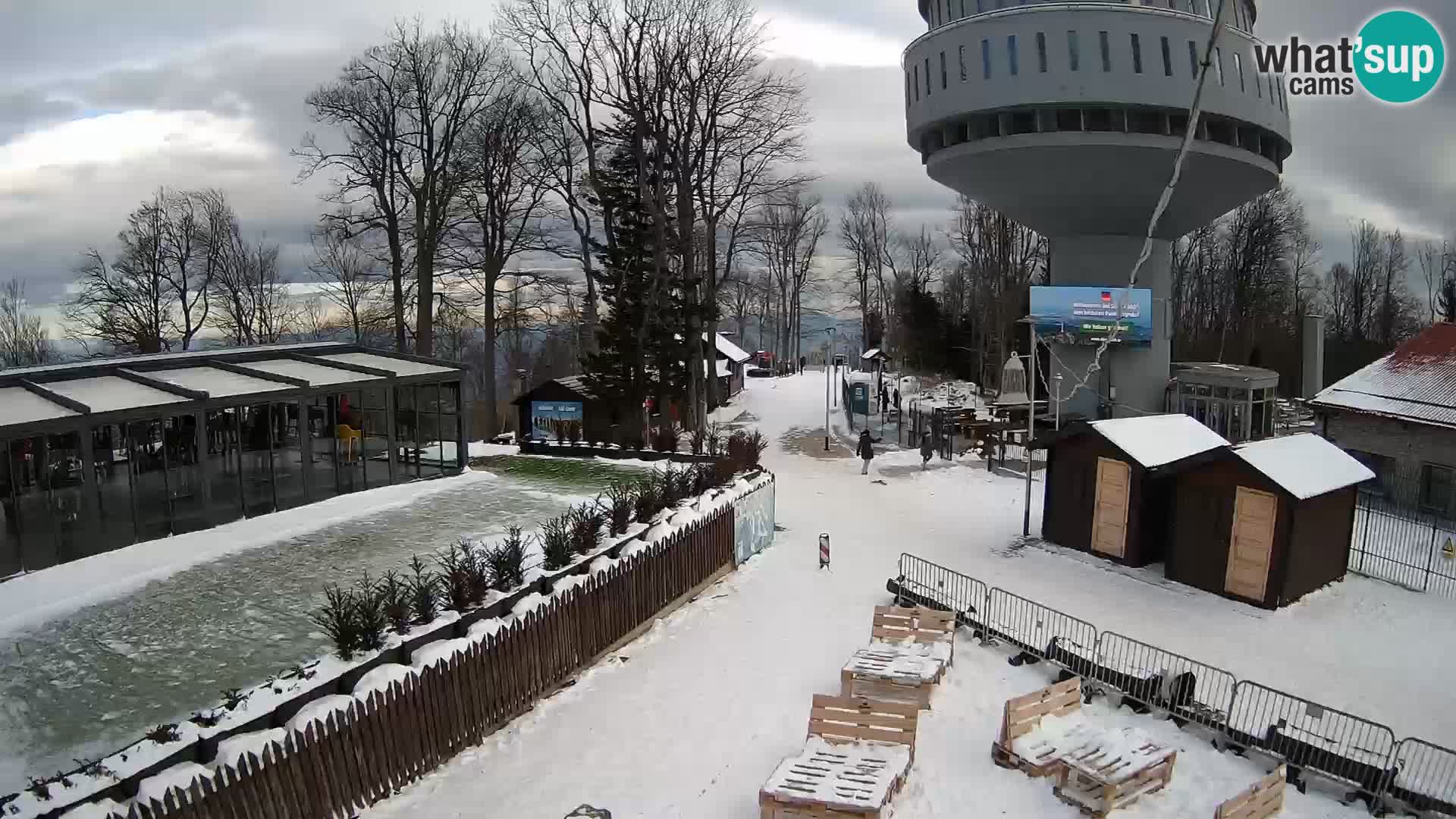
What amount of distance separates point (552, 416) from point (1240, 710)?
22676 millimetres

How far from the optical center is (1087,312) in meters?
32.6

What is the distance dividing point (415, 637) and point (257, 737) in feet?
7.84

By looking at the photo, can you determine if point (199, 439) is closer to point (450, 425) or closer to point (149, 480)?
point (149, 480)

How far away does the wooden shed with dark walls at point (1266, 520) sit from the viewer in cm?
1475

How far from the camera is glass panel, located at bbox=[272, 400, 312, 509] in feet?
61.2

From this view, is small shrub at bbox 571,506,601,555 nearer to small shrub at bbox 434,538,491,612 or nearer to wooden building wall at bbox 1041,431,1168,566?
small shrub at bbox 434,538,491,612

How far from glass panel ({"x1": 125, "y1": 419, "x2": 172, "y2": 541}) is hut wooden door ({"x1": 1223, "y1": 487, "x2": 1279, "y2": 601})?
19673 mm

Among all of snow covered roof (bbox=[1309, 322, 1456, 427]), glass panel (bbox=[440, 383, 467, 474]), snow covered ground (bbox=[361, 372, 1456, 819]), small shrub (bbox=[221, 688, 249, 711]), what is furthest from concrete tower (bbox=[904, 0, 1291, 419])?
small shrub (bbox=[221, 688, 249, 711])

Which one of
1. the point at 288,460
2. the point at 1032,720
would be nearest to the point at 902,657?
the point at 1032,720

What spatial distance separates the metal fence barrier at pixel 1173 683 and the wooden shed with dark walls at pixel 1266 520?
3.88 meters

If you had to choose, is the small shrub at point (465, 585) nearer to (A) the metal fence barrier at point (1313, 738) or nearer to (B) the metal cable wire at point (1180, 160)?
(A) the metal fence barrier at point (1313, 738)

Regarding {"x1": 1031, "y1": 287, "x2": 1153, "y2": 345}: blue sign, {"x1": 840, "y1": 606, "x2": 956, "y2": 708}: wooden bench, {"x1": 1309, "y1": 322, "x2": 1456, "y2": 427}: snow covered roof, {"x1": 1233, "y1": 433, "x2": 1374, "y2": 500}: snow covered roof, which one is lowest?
{"x1": 840, "y1": 606, "x2": 956, "y2": 708}: wooden bench

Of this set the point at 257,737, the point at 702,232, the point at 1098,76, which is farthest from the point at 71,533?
the point at 1098,76

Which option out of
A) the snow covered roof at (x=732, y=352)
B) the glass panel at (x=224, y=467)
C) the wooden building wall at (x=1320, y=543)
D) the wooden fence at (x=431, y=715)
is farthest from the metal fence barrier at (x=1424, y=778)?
the snow covered roof at (x=732, y=352)
